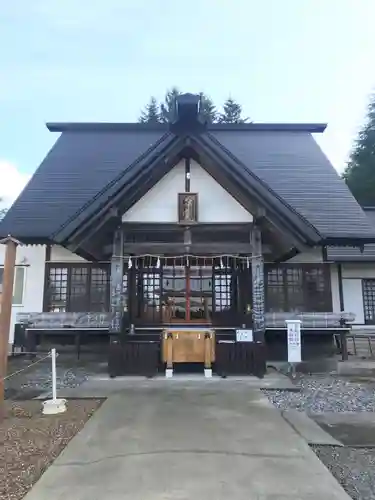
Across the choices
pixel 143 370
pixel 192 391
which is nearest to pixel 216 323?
pixel 143 370

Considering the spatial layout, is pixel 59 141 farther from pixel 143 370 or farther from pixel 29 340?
pixel 143 370

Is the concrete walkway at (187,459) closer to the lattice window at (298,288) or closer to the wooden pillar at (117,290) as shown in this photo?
the wooden pillar at (117,290)

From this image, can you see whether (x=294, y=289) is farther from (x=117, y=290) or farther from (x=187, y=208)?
(x=117, y=290)

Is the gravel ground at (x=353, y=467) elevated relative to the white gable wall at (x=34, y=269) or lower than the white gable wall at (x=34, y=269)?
lower

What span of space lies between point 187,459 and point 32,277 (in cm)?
920

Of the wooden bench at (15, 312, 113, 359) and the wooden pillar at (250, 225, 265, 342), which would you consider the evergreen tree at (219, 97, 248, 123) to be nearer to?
the wooden bench at (15, 312, 113, 359)

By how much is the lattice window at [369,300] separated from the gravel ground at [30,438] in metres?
9.83

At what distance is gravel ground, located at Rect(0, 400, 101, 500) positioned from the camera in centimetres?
333

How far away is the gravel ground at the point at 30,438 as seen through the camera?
3.33m

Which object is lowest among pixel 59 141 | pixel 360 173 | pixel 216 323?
pixel 216 323

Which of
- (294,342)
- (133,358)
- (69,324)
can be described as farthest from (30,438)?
(69,324)

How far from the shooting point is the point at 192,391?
665cm

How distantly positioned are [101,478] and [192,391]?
353 centimetres

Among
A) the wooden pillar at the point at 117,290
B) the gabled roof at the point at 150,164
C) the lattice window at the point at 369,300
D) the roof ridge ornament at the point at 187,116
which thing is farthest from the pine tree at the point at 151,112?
the wooden pillar at the point at 117,290
